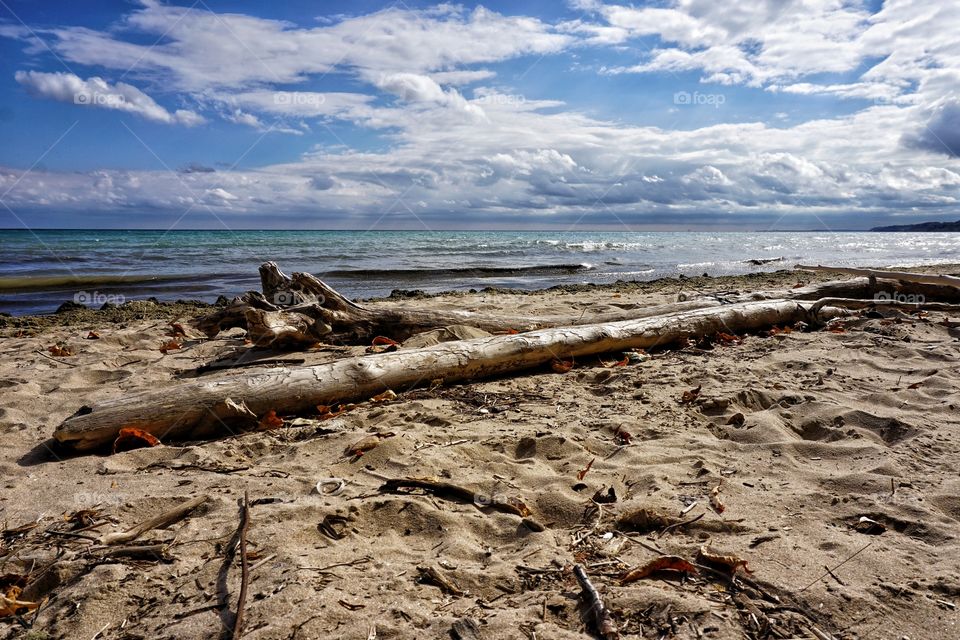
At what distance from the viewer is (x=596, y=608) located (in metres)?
1.92

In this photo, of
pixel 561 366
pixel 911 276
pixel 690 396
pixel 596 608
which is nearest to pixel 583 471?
pixel 596 608

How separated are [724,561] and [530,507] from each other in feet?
2.90

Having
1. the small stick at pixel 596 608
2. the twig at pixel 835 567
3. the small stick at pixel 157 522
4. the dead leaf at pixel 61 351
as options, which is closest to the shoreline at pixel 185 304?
the dead leaf at pixel 61 351

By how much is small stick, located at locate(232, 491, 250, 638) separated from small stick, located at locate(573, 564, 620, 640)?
1.16m

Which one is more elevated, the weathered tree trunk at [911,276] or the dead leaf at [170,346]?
the weathered tree trunk at [911,276]

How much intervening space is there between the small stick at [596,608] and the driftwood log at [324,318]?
3914 mm

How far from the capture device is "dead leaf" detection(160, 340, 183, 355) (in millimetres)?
5996

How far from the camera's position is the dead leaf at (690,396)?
4035 mm

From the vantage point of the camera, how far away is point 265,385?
3.92 metres

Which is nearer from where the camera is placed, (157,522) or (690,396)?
(157,522)

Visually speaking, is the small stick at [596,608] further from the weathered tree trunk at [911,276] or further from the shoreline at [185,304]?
the shoreline at [185,304]

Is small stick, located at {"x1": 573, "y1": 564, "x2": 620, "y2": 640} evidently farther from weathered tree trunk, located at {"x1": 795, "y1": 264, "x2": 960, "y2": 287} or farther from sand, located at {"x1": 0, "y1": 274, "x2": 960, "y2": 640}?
weathered tree trunk, located at {"x1": 795, "y1": 264, "x2": 960, "y2": 287}

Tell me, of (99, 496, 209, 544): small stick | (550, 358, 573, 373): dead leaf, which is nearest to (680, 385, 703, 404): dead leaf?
(550, 358, 573, 373): dead leaf

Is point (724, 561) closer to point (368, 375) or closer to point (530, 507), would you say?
point (530, 507)
